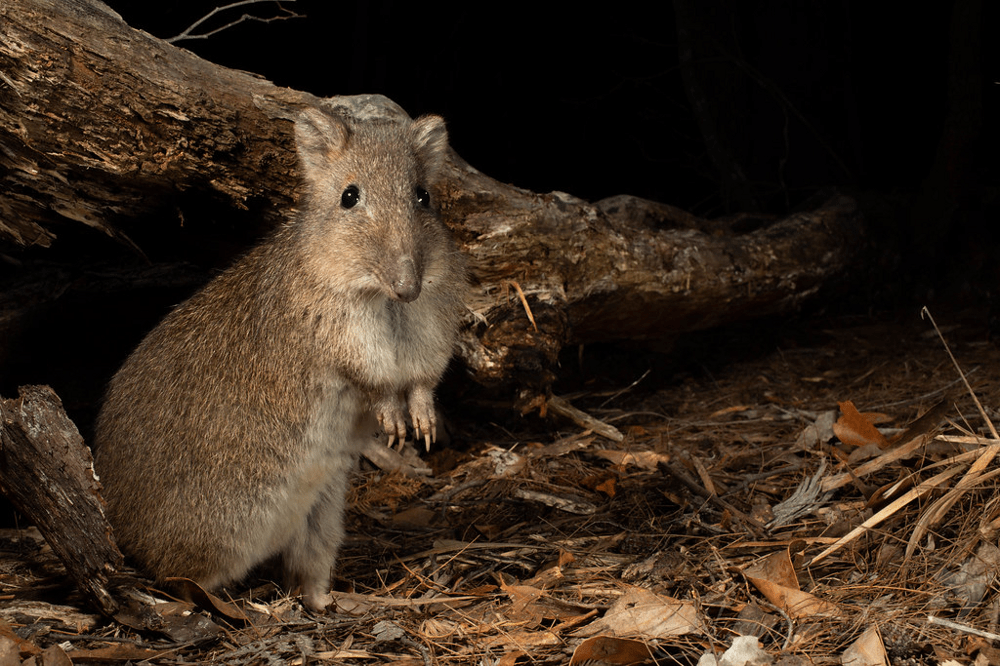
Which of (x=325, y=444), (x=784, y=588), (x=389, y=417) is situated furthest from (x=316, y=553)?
(x=784, y=588)

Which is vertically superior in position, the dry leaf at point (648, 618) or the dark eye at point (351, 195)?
the dark eye at point (351, 195)

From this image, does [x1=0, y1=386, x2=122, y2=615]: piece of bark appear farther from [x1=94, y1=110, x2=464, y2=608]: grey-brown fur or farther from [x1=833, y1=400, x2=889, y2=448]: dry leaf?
[x1=833, y1=400, x2=889, y2=448]: dry leaf

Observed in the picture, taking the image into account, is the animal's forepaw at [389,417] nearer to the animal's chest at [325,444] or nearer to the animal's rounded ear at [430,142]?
the animal's chest at [325,444]

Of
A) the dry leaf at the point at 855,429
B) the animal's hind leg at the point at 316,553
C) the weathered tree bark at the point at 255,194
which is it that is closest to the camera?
the weathered tree bark at the point at 255,194

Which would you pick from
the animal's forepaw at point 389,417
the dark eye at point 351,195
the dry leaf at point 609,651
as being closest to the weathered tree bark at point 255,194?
the dark eye at point 351,195

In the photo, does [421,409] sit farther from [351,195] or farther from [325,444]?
[351,195]

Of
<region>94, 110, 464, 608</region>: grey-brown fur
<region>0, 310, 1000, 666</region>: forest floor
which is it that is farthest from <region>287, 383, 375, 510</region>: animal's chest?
<region>0, 310, 1000, 666</region>: forest floor

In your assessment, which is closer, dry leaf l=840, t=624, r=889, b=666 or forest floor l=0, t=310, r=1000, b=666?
dry leaf l=840, t=624, r=889, b=666
